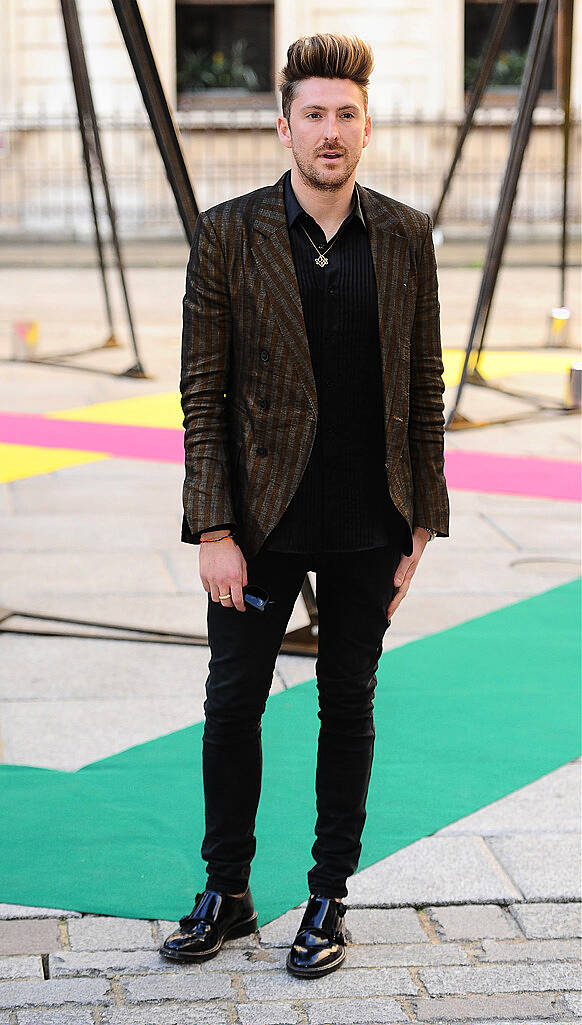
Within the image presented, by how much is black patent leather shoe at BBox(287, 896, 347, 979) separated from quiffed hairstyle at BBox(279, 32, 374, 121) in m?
1.63

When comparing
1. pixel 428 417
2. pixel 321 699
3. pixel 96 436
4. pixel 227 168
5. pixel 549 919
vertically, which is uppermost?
pixel 428 417

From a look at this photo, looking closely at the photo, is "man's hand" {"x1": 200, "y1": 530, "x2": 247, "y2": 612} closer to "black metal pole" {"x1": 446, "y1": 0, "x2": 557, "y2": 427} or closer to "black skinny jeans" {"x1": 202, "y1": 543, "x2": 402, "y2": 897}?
"black skinny jeans" {"x1": 202, "y1": 543, "x2": 402, "y2": 897}

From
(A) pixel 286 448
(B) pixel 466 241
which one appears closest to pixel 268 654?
(A) pixel 286 448

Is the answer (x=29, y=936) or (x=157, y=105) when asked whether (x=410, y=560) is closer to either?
(x=29, y=936)

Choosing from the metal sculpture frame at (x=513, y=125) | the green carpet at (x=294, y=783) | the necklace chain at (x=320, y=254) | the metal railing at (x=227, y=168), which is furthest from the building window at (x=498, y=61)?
the necklace chain at (x=320, y=254)

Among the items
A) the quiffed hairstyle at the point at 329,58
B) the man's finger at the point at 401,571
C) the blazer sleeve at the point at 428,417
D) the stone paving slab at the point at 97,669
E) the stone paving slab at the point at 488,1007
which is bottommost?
the stone paving slab at the point at 97,669

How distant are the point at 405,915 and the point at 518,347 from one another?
960 cm

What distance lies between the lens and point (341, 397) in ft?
9.29

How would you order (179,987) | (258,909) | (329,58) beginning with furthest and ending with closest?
1. (258,909)
2. (179,987)
3. (329,58)

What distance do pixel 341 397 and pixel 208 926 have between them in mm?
1112

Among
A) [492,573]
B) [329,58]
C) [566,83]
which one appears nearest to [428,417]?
[329,58]

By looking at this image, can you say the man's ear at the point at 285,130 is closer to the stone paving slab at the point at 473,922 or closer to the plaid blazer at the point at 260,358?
the plaid blazer at the point at 260,358

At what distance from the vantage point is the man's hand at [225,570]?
2.84 metres

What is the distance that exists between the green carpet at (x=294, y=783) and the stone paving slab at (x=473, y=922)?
291 millimetres
